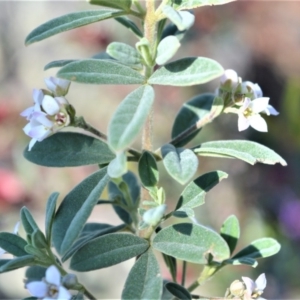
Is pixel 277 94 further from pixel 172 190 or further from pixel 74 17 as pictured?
pixel 74 17

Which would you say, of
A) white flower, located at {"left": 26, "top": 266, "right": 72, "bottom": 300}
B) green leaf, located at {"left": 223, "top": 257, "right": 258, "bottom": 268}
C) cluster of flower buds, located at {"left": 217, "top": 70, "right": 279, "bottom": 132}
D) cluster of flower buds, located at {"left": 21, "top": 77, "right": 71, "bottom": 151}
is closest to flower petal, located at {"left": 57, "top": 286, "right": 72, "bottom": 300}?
white flower, located at {"left": 26, "top": 266, "right": 72, "bottom": 300}

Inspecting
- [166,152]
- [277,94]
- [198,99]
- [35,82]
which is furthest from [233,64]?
[166,152]

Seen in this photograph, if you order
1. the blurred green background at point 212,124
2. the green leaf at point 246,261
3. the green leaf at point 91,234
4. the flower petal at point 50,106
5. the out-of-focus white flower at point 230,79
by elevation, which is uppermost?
the flower petal at point 50,106

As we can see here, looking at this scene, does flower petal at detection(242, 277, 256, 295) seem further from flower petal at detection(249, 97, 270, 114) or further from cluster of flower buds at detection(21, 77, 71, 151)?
cluster of flower buds at detection(21, 77, 71, 151)

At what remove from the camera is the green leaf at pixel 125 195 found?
4.14 feet

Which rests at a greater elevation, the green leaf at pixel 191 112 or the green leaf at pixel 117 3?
the green leaf at pixel 117 3

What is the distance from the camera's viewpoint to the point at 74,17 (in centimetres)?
100

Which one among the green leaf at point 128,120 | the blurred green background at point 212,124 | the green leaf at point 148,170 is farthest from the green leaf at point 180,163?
the blurred green background at point 212,124

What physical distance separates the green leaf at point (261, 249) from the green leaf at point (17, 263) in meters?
0.54

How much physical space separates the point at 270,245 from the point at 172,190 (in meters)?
2.39

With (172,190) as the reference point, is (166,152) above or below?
above

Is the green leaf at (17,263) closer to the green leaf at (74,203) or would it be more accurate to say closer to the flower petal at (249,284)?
the green leaf at (74,203)

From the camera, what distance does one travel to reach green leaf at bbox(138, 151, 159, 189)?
1.02 metres

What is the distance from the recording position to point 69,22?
3.25 feet
